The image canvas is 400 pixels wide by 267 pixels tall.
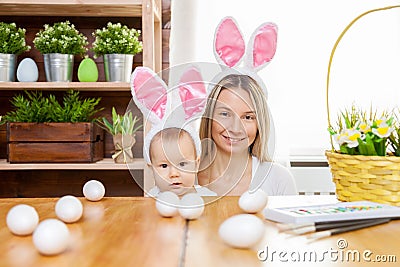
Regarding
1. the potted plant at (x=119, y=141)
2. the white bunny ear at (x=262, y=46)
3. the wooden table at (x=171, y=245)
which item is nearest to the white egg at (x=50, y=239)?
the wooden table at (x=171, y=245)

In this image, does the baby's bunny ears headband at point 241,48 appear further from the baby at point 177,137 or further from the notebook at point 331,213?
the notebook at point 331,213

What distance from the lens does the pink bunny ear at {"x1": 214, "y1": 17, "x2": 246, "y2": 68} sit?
133 cm

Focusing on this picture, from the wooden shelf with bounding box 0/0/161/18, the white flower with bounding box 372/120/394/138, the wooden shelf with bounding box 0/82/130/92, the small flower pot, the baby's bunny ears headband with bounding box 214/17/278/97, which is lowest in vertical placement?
the small flower pot

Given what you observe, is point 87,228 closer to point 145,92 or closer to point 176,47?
point 145,92

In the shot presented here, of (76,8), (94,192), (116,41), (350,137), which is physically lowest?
(94,192)

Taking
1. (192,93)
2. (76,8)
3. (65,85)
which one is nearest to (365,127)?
(192,93)

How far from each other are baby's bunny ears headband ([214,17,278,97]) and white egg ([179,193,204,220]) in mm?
354

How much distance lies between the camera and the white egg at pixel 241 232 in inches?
28.4

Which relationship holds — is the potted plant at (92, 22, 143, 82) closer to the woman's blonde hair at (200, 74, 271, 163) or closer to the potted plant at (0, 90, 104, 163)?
the potted plant at (0, 90, 104, 163)

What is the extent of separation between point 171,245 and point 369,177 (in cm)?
44

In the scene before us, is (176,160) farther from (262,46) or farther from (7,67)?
(7,67)

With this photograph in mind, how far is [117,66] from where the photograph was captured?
224cm

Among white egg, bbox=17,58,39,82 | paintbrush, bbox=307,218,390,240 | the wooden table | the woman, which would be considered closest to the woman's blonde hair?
the woman

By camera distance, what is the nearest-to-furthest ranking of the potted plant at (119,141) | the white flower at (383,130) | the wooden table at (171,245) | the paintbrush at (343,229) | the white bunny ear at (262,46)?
the wooden table at (171,245), the paintbrush at (343,229), the white flower at (383,130), the white bunny ear at (262,46), the potted plant at (119,141)
